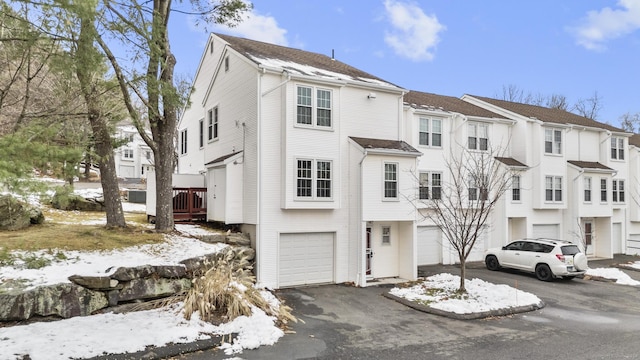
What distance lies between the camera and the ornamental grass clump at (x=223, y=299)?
948 cm

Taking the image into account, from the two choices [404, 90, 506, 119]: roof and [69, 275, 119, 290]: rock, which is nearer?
[69, 275, 119, 290]: rock

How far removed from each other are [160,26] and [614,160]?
2894cm

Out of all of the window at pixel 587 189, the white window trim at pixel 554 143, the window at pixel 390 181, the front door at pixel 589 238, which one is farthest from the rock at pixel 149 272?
the front door at pixel 589 238

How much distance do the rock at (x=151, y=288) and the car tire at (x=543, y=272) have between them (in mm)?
14904

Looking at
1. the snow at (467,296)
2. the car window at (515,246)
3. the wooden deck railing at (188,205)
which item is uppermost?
the wooden deck railing at (188,205)

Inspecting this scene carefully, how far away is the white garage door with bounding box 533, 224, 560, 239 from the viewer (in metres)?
23.3

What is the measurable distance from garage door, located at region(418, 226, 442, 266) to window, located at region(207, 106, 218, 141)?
1105cm

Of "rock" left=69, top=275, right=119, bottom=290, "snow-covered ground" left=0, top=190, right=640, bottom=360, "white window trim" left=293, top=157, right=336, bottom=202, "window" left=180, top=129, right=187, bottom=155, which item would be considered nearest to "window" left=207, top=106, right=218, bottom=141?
"window" left=180, top=129, right=187, bottom=155

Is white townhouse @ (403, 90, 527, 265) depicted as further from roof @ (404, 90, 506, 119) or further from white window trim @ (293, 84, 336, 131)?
white window trim @ (293, 84, 336, 131)

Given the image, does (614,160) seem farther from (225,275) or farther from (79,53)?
(79,53)

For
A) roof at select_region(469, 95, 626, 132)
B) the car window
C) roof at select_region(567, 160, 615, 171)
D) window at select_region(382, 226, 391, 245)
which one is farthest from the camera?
roof at select_region(567, 160, 615, 171)

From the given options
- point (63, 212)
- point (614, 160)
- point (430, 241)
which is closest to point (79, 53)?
point (63, 212)

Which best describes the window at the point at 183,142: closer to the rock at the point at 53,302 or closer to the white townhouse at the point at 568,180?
the rock at the point at 53,302

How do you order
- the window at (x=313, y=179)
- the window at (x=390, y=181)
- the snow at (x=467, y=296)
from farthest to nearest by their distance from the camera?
1. the window at (x=390, y=181)
2. the window at (x=313, y=179)
3. the snow at (x=467, y=296)
